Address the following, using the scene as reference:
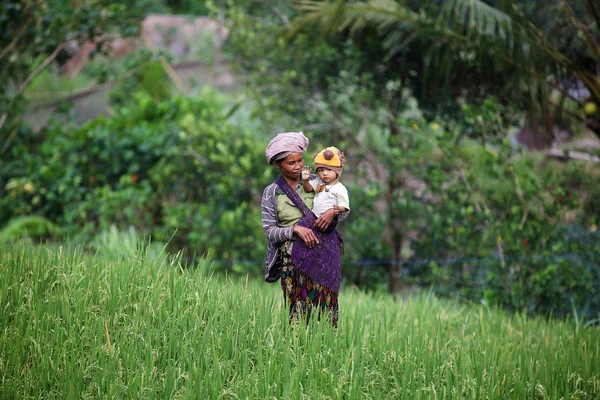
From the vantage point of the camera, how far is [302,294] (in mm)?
3885

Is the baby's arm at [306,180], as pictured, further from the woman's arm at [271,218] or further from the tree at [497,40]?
the tree at [497,40]

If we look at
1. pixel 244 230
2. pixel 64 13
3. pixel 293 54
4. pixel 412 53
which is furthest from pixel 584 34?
pixel 64 13

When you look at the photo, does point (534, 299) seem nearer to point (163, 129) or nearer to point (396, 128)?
point (396, 128)

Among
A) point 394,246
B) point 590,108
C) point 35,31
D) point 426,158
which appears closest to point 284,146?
point 426,158

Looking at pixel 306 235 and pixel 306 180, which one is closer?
pixel 306 235

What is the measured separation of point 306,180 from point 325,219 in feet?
0.90

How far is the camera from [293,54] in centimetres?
870

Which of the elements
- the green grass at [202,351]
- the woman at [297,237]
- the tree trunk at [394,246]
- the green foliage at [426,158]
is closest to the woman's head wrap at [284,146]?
the woman at [297,237]

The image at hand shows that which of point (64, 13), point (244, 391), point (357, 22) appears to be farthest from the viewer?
point (64, 13)

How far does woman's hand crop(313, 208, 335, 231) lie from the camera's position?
3.68 metres

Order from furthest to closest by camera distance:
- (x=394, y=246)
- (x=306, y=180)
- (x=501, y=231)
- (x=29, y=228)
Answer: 1. (x=29, y=228)
2. (x=394, y=246)
3. (x=501, y=231)
4. (x=306, y=180)

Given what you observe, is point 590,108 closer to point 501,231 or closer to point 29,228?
point 501,231

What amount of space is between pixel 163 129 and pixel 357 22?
3126 millimetres

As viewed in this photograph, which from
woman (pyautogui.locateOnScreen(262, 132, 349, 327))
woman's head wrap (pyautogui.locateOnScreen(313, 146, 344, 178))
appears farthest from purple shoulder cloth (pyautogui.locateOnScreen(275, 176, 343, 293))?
woman's head wrap (pyautogui.locateOnScreen(313, 146, 344, 178))
